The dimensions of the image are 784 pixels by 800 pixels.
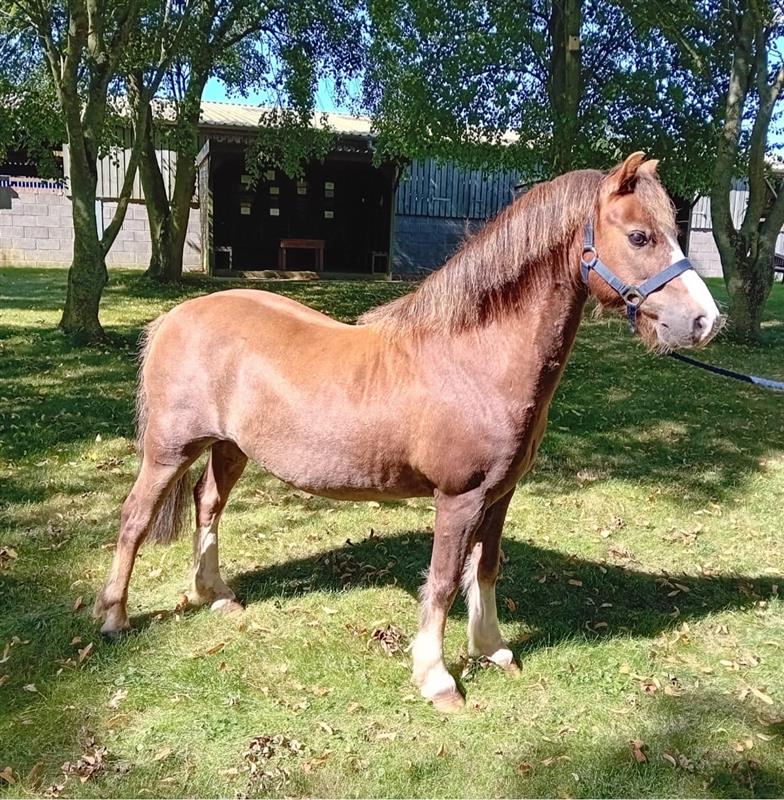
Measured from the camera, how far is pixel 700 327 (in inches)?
99.7

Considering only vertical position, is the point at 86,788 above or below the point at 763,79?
below

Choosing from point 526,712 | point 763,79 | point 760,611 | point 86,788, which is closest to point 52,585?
point 86,788

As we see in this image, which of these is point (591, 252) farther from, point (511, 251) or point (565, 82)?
point (565, 82)

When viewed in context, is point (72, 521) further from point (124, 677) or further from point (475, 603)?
point (475, 603)

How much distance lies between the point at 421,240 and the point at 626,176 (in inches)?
800

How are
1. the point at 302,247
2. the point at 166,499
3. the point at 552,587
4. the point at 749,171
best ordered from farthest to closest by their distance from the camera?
the point at 302,247 < the point at 749,171 < the point at 552,587 < the point at 166,499

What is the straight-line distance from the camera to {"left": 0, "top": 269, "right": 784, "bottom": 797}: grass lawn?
273 centimetres

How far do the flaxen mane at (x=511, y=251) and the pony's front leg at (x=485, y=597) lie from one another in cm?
102

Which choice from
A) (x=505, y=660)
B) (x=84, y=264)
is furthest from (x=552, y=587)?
(x=84, y=264)

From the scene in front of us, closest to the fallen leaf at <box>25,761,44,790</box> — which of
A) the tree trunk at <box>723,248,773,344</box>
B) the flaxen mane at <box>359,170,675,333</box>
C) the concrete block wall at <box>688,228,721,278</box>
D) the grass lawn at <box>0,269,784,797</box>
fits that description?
the grass lawn at <box>0,269,784,797</box>

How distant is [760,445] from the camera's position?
273 inches

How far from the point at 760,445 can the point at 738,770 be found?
16.0 ft

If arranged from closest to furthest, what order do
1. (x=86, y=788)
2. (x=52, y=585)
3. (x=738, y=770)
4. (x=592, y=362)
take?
(x=86, y=788) → (x=738, y=770) → (x=52, y=585) → (x=592, y=362)

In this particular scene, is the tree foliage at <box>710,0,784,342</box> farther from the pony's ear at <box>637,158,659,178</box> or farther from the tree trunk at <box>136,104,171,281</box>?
the tree trunk at <box>136,104,171,281</box>
